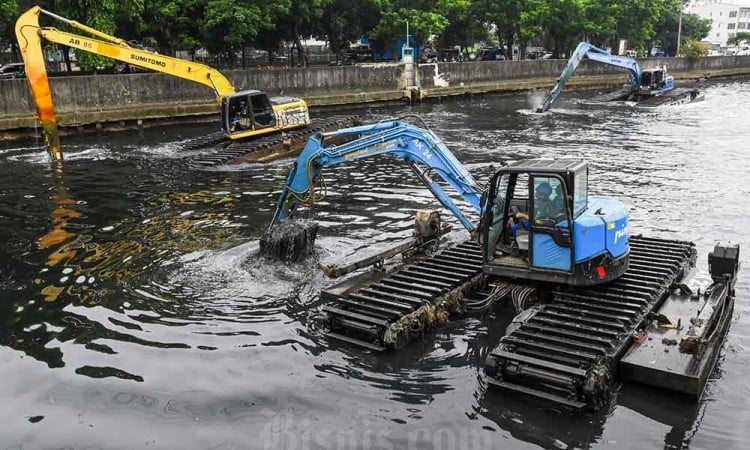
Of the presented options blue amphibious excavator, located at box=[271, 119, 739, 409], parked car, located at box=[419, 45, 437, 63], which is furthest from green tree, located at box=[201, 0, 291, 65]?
blue amphibious excavator, located at box=[271, 119, 739, 409]

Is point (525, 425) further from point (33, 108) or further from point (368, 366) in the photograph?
point (33, 108)

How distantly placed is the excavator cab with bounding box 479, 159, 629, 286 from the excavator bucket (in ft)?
59.7

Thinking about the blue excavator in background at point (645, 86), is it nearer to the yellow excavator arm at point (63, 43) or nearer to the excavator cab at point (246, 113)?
the excavator cab at point (246, 113)

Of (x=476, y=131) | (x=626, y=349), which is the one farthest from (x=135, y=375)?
(x=476, y=131)

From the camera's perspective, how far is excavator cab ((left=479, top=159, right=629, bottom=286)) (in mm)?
9141

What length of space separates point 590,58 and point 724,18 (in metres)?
133

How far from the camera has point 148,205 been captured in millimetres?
18156

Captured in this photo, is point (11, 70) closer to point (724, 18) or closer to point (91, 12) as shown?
point (91, 12)

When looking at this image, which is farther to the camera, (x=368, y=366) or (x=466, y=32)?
(x=466, y=32)

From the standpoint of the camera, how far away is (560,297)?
31.8 feet

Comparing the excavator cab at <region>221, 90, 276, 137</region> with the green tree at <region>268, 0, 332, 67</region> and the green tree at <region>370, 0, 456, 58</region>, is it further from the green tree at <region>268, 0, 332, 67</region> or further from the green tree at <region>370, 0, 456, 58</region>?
the green tree at <region>370, 0, 456, 58</region>

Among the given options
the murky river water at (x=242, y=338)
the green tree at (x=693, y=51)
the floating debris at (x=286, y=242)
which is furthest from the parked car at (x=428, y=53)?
the floating debris at (x=286, y=242)

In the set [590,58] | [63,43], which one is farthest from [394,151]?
[590,58]

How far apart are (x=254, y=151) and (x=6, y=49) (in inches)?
1392
